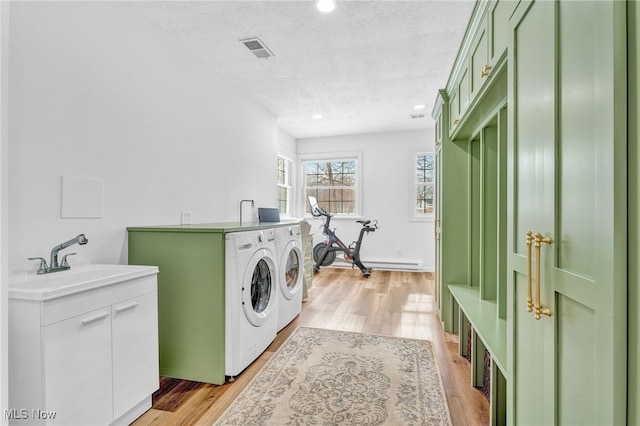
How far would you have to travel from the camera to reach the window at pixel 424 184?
225 inches

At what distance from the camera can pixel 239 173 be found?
12.3 feet

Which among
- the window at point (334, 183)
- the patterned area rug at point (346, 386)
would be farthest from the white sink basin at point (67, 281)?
the window at point (334, 183)

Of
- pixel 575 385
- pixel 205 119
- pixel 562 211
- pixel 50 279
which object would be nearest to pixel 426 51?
pixel 205 119

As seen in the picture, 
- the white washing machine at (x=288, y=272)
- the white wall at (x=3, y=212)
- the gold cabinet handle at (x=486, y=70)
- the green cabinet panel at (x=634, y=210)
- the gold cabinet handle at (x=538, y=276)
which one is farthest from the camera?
the white washing machine at (x=288, y=272)

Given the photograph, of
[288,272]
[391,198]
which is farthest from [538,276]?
[391,198]

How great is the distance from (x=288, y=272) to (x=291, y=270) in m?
0.09

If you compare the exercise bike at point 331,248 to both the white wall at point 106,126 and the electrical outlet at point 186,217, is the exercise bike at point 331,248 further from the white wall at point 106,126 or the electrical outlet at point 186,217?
the electrical outlet at point 186,217

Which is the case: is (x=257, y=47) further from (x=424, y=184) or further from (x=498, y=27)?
(x=424, y=184)

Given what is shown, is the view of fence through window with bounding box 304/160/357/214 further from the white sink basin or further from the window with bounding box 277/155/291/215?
the white sink basin

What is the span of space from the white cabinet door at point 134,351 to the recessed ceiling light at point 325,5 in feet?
6.99

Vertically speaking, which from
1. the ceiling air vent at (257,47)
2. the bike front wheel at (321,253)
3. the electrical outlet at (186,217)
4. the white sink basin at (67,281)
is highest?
the ceiling air vent at (257,47)

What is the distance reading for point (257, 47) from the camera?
278 cm

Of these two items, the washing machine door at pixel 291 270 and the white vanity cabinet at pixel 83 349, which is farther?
the washing machine door at pixel 291 270

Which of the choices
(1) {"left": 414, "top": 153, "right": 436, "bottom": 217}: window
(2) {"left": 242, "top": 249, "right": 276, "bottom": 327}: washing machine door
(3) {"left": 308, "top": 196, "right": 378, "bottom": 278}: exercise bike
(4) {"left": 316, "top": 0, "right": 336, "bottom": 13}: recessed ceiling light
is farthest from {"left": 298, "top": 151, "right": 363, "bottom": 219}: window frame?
(4) {"left": 316, "top": 0, "right": 336, "bottom": 13}: recessed ceiling light
